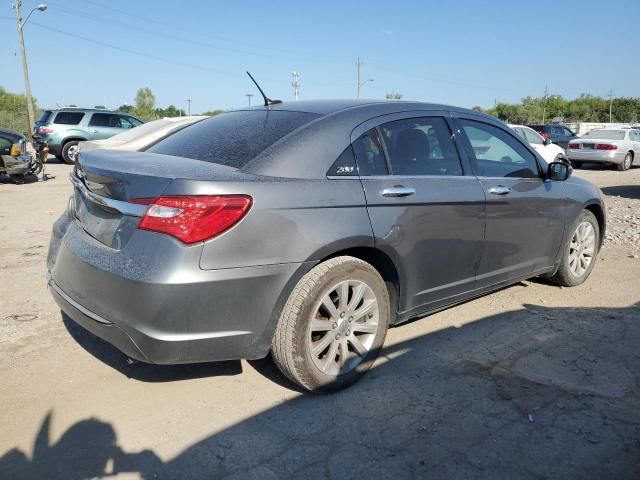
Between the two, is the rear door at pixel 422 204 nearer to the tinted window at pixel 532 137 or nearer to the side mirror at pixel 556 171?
→ the side mirror at pixel 556 171

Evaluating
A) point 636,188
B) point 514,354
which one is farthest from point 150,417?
point 636,188

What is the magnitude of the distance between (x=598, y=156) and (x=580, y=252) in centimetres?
1511

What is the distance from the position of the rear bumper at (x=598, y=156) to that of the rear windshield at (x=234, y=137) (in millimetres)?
17502

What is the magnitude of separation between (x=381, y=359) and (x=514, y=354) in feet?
2.99

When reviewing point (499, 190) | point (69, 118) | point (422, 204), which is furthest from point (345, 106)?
point (69, 118)

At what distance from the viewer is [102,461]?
253 centimetres

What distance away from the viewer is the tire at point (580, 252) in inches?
196

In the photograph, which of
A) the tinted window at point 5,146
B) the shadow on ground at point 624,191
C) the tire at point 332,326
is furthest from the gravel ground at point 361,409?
the tinted window at point 5,146

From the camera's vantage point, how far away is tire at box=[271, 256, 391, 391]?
2.93 metres

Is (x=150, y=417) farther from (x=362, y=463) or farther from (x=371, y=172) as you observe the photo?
(x=371, y=172)

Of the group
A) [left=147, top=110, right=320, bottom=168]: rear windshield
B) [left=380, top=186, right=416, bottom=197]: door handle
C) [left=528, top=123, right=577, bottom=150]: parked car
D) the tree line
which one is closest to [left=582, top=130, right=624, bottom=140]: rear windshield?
[left=528, top=123, right=577, bottom=150]: parked car

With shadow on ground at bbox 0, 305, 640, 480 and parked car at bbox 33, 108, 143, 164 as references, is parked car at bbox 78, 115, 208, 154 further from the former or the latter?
parked car at bbox 33, 108, 143, 164

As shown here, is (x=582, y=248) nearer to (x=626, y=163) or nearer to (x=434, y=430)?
(x=434, y=430)

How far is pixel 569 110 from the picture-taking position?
81.9 meters
